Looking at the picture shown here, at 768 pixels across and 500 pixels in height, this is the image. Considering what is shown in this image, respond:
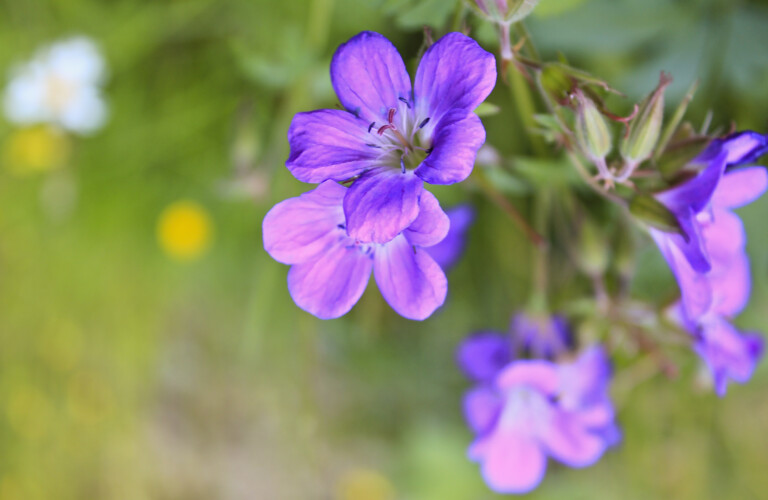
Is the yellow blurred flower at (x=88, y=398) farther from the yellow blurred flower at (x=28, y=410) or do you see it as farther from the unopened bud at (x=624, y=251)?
the unopened bud at (x=624, y=251)

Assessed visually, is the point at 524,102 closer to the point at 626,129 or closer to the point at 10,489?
the point at 626,129

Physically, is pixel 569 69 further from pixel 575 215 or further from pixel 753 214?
pixel 753 214

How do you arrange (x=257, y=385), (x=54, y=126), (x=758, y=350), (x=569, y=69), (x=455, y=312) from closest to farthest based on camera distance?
(x=569, y=69)
(x=758, y=350)
(x=455, y=312)
(x=54, y=126)
(x=257, y=385)

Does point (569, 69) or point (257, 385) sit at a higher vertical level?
point (257, 385)

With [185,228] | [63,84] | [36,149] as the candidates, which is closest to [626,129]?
[185,228]

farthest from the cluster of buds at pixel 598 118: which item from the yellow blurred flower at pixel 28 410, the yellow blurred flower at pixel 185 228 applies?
the yellow blurred flower at pixel 28 410

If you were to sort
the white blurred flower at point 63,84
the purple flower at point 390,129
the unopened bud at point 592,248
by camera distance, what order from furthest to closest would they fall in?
the white blurred flower at point 63,84
the unopened bud at point 592,248
the purple flower at point 390,129

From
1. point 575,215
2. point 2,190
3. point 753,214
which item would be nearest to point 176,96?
point 2,190
